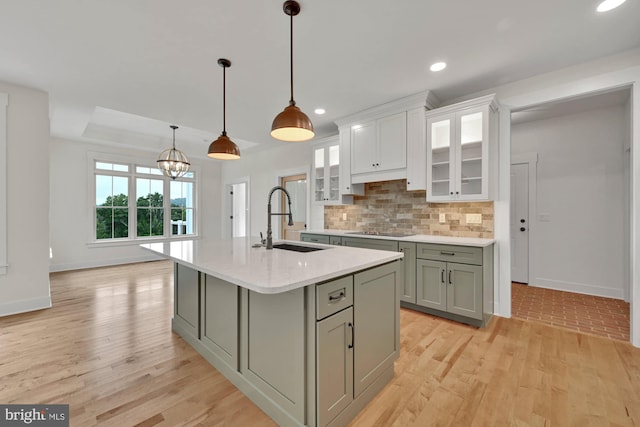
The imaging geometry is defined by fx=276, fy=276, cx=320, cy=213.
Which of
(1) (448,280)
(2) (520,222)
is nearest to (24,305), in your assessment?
(1) (448,280)

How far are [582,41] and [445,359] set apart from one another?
114 inches

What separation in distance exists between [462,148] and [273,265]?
265 cm

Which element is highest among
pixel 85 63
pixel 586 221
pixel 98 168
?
pixel 85 63

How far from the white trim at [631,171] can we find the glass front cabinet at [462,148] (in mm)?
237

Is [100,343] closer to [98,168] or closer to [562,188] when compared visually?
[98,168]

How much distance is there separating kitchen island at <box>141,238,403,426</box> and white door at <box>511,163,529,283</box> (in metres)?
3.59

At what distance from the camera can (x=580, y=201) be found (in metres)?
3.95

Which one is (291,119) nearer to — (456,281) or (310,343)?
(310,343)

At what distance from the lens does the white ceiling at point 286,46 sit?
1961 millimetres

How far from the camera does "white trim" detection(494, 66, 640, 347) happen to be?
2428mm

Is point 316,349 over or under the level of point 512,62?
under

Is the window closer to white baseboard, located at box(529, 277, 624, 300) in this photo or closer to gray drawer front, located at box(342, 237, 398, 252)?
gray drawer front, located at box(342, 237, 398, 252)

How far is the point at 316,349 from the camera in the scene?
4.62ft

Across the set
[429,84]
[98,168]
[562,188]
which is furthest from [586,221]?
[98,168]
